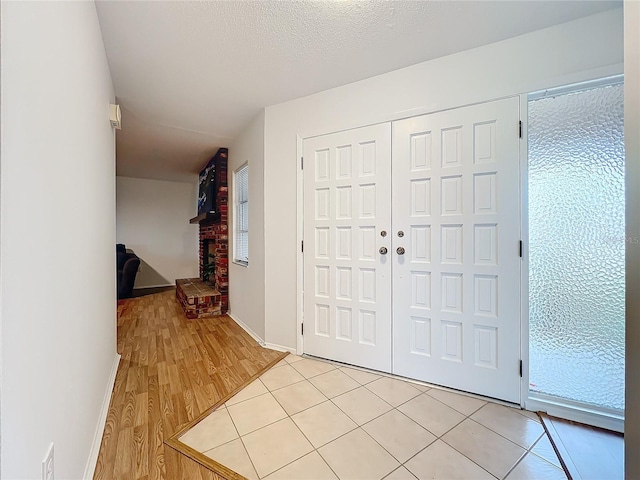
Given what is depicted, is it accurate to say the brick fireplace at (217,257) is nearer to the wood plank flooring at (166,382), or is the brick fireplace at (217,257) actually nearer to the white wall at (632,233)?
the wood plank flooring at (166,382)

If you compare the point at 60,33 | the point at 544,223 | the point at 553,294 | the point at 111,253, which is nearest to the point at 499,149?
the point at 544,223

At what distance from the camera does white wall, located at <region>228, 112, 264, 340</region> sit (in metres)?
2.82

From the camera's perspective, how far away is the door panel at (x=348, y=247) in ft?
7.14

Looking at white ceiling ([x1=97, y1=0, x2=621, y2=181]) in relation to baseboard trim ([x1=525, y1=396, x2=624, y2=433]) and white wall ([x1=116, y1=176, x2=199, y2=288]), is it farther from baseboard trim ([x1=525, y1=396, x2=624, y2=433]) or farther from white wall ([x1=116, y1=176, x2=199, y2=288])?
white wall ([x1=116, y1=176, x2=199, y2=288])

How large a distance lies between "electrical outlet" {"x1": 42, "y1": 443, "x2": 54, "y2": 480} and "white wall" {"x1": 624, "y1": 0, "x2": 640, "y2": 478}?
1.78 m

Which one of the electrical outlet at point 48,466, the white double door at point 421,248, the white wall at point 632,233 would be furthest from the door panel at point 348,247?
the electrical outlet at point 48,466

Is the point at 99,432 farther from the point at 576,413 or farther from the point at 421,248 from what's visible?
the point at 576,413

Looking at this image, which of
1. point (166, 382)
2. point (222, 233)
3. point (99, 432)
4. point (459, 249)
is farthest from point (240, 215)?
point (459, 249)

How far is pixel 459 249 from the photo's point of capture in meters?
1.92

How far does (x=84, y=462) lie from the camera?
3.86 ft

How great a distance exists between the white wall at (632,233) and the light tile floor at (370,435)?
0.59m

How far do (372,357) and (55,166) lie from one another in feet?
7.30

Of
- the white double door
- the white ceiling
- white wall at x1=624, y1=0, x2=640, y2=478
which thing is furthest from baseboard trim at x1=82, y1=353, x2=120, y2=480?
the white ceiling

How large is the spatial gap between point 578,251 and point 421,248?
Result: 35.2 inches
